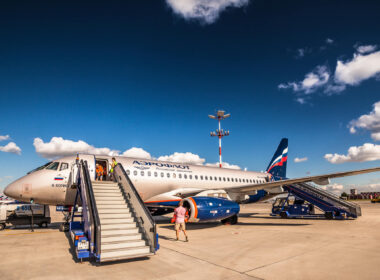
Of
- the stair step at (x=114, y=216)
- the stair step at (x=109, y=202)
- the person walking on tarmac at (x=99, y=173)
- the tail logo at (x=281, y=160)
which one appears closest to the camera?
the stair step at (x=114, y=216)

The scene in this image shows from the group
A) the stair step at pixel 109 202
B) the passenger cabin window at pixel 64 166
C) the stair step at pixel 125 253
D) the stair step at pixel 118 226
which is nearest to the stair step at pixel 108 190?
the stair step at pixel 109 202

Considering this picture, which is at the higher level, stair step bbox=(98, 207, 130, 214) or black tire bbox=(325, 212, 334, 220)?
stair step bbox=(98, 207, 130, 214)

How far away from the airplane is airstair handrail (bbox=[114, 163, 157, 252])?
103 inches

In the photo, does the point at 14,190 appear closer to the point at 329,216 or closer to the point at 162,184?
the point at 162,184

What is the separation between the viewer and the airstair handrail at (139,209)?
A: 6988 mm

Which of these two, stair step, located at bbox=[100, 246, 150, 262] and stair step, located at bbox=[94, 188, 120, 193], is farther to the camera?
stair step, located at bbox=[94, 188, 120, 193]

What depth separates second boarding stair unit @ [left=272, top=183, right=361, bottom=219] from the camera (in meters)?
17.0

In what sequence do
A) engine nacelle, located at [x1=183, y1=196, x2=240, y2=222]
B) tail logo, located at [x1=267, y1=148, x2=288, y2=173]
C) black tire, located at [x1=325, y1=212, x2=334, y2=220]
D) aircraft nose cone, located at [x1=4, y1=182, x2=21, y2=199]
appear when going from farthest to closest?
tail logo, located at [x1=267, y1=148, x2=288, y2=173], black tire, located at [x1=325, y1=212, x2=334, y2=220], engine nacelle, located at [x1=183, y1=196, x2=240, y2=222], aircraft nose cone, located at [x1=4, y1=182, x2=21, y2=199]

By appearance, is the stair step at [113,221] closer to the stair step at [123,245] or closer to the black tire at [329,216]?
the stair step at [123,245]

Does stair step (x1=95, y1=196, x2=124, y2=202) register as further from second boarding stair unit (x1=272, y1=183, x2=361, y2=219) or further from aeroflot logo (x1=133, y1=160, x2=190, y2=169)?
second boarding stair unit (x1=272, y1=183, x2=361, y2=219)

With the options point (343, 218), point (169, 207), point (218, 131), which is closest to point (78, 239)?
point (169, 207)

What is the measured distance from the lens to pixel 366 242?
28.9 feet

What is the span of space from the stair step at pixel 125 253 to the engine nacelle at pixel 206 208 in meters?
4.79

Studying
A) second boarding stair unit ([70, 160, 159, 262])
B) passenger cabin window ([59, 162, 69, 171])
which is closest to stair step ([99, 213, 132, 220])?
second boarding stair unit ([70, 160, 159, 262])
